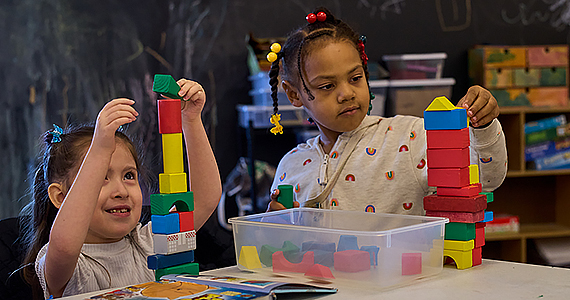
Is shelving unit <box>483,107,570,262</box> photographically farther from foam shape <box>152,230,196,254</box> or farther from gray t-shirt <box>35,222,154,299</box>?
foam shape <box>152,230,196,254</box>

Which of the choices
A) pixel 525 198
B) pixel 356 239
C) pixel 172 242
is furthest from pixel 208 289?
pixel 525 198

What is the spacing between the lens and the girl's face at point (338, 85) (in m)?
1.26

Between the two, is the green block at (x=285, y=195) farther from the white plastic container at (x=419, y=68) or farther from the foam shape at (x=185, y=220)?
the white plastic container at (x=419, y=68)

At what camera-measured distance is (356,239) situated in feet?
2.62

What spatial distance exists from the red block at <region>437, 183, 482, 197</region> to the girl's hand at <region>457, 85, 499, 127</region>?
0.13 m

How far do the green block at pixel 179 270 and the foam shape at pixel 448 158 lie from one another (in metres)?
0.43

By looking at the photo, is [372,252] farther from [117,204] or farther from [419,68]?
[419,68]

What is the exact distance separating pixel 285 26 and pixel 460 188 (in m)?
2.00

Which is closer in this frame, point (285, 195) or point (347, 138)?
point (285, 195)

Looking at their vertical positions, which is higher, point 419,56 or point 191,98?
point 419,56

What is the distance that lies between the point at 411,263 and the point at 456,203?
165mm

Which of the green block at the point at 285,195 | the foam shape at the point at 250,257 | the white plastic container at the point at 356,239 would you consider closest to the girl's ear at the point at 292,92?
the green block at the point at 285,195

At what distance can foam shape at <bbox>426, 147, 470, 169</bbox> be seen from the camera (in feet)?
3.10

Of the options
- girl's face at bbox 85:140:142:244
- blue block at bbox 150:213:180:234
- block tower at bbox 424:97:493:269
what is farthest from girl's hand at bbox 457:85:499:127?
girl's face at bbox 85:140:142:244
